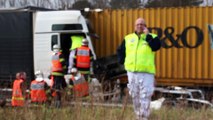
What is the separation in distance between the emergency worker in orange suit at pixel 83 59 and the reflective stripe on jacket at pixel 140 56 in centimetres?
498

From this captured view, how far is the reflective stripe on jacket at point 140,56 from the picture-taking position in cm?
695

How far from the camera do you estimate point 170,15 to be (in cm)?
1305

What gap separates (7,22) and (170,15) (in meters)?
4.72

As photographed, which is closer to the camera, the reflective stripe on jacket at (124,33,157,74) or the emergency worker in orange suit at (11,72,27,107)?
the reflective stripe on jacket at (124,33,157,74)

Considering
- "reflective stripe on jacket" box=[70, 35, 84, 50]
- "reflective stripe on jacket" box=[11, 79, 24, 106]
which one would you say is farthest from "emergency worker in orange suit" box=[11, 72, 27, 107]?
"reflective stripe on jacket" box=[70, 35, 84, 50]

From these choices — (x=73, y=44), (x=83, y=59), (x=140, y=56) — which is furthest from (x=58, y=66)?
(x=140, y=56)

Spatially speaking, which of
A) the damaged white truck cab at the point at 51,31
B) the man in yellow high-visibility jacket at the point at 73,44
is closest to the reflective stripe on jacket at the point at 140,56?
the man in yellow high-visibility jacket at the point at 73,44

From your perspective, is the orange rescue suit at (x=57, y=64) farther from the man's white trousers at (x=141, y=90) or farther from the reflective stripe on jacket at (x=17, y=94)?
the man's white trousers at (x=141, y=90)

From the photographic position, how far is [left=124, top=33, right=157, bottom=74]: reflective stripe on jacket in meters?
6.95

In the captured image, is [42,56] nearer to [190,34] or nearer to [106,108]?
[190,34]

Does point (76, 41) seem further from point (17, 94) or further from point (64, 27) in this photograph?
point (17, 94)

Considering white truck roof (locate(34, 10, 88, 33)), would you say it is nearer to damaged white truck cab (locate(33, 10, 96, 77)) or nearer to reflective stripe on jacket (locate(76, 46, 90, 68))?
damaged white truck cab (locate(33, 10, 96, 77))

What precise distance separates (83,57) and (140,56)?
5.20 m

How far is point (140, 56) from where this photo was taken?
698 cm
